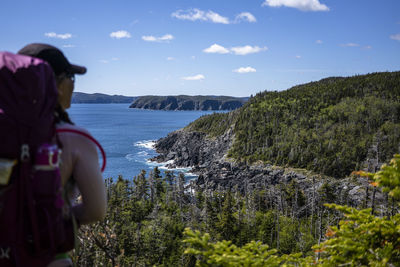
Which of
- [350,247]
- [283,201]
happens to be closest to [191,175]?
[283,201]

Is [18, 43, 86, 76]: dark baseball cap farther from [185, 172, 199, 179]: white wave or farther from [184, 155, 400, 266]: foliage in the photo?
[185, 172, 199, 179]: white wave

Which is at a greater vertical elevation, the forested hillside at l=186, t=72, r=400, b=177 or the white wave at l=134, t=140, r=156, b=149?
the forested hillside at l=186, t=72, r=400, b=177

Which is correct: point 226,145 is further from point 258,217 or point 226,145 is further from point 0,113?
point 0,113

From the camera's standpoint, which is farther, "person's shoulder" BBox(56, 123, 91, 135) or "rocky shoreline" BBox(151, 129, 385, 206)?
"rocky shoreline" BBox(151, 129, 385, 206)

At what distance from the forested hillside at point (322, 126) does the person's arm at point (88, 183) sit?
88825 millimetres

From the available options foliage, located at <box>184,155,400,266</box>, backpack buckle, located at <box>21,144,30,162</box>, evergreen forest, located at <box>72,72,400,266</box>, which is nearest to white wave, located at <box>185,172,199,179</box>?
evergreen forest, located at <box>72,72,400,266</box>

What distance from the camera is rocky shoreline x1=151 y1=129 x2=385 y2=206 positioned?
7975cm

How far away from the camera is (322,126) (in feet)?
393

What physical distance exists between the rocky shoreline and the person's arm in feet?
196

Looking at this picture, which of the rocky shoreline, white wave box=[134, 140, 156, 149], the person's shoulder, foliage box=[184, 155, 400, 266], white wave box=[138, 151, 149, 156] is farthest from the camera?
white wave box=[134, 140, 156, 149]

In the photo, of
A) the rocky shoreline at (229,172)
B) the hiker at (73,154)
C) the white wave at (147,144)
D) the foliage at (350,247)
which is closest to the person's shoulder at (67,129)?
the hiker at (73,154)

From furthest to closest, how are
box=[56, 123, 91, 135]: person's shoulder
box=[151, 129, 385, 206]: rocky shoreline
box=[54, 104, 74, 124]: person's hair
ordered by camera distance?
box=[151, 129, 385, 206]: rocky shoreline → box=[54, 104, 74, 124]: person's hair → box=[56, 123, 91, 135]: person's shoulder

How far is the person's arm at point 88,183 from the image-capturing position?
1935 mm

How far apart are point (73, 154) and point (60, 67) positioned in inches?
22.9
